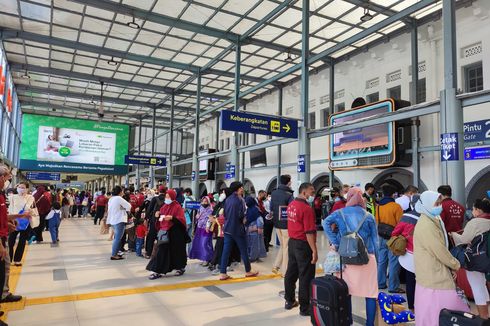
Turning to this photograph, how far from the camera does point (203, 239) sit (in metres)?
6.55

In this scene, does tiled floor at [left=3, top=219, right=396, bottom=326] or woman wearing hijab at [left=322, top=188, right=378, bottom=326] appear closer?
woman wearing hijab at [left=322, top=188, right=378, bottom=326]

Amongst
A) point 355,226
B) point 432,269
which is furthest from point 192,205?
point 432,269

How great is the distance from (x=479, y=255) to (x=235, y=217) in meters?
3.15

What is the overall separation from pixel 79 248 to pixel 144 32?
7.02 m

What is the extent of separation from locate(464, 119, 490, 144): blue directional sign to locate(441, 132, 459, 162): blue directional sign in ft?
13.7

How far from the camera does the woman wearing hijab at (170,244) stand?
17.8 ft

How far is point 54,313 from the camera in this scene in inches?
148

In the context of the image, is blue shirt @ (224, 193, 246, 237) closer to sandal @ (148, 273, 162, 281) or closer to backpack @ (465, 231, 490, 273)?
sandal @ (148, 273, 162, 281)

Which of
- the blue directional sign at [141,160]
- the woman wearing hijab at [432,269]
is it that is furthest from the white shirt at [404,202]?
the blue directional sign at [141,160]

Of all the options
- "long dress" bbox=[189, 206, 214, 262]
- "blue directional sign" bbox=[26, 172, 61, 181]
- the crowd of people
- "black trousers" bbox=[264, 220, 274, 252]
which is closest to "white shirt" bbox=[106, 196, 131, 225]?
the crowd of people

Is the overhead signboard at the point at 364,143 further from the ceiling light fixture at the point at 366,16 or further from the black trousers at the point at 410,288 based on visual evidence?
the black trousers at the point at 410,288

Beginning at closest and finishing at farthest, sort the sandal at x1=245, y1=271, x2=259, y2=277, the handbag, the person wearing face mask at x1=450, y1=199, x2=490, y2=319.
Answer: the person wearing face mask at x1=450, y1=199, x2=490, y2=319, the handbag, the sandal at x1=245, y1=271, x2=259, y2=277

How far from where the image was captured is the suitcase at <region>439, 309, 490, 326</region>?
2307 mm

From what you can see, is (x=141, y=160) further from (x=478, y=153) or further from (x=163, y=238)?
(x=478, y=153)
